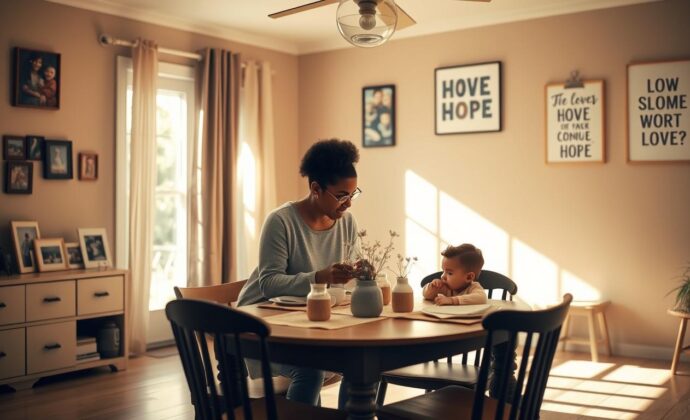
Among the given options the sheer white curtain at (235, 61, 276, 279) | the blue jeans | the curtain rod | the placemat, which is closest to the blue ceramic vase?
the placemat

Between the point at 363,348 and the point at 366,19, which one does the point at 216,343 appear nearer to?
the point at 363,348

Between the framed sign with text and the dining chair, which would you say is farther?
the framed sign with text

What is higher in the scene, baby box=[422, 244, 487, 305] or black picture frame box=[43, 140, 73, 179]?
black picture frame box=[43, 140, 73, 179]

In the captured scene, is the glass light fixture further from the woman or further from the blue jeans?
the blue jeans

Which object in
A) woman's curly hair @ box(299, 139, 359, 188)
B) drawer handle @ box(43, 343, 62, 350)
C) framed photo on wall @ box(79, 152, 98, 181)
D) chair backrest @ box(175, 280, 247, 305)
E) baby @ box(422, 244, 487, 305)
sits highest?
framed photo on wall @ box(79, 152, 98, 181)

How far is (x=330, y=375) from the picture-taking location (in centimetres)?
286

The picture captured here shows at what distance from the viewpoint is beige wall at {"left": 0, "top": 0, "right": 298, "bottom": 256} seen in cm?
454

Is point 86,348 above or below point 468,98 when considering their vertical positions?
below

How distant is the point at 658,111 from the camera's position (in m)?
4.82

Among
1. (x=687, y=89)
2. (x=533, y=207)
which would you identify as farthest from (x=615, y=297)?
(x=687, y=89)

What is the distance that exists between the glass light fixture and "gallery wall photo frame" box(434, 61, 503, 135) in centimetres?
290

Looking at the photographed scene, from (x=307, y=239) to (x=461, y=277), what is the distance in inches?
24.0

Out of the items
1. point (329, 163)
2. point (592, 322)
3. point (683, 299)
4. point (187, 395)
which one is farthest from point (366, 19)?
point (592, 322)

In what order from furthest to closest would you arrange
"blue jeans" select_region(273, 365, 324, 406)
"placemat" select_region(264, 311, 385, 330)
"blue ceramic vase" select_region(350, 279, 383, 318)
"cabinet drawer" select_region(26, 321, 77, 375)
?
"cabinet drawer" select_region(26, 321, 77, 375)
"blue jeans" select_region(273, 365, 324, 406)
"blue ceramic vase" select_region(350, 279, 383, 318)
"placemat" select_region(264, 311, 385, 330)
